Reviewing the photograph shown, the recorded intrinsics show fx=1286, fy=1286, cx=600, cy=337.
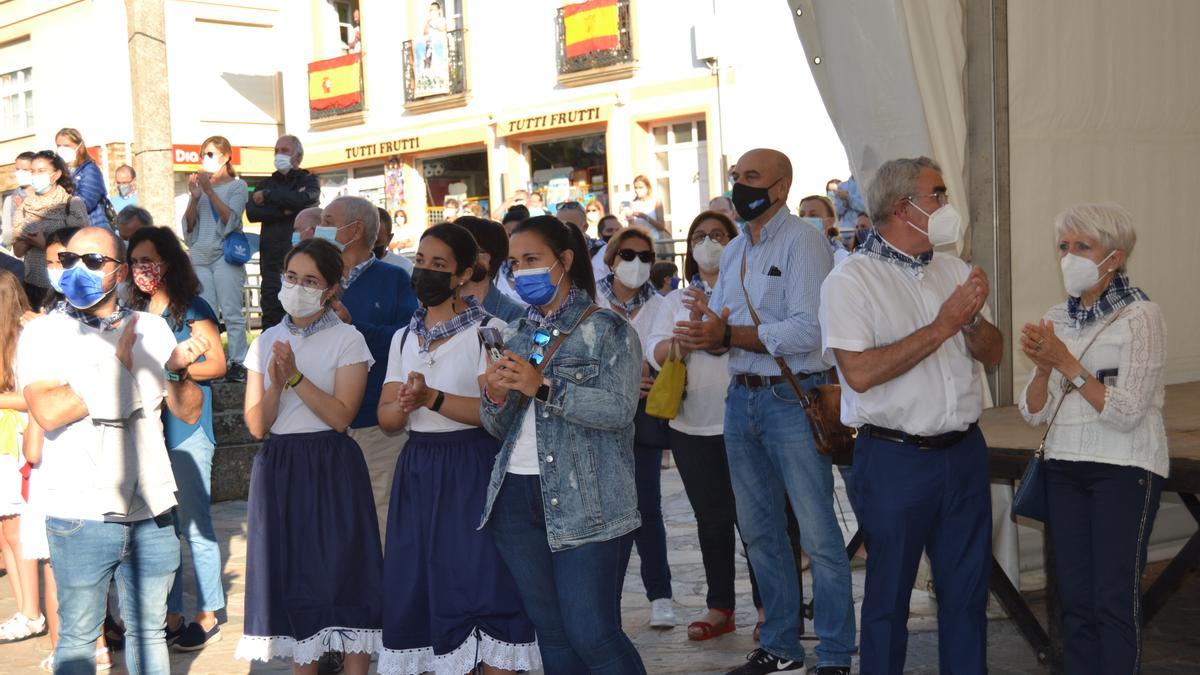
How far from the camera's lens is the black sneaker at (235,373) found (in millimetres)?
10047

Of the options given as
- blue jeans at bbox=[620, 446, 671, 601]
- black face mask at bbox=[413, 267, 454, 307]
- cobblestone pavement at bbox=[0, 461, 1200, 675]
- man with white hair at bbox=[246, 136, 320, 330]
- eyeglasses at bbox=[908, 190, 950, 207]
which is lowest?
cobblestone pavement at bbox=[0, 461, 1200, 675]

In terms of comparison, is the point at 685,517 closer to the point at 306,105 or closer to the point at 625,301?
the point at 625,301

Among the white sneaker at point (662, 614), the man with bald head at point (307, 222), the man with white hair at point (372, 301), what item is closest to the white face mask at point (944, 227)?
the man with white hair at point (372, 301)

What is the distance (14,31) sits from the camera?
105 feet

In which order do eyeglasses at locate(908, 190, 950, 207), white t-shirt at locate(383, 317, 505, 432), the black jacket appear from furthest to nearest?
the black jacket, white t-shirt at locate(383, 317, 505, 432), eyeglasses at locate(908, 190, 950, 207)

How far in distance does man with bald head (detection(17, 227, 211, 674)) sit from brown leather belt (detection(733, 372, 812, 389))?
2183 mm

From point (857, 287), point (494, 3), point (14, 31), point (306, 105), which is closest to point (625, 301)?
point (857, 287)

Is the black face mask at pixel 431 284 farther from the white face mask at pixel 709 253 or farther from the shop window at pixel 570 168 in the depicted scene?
the shop window at pixel 570 168

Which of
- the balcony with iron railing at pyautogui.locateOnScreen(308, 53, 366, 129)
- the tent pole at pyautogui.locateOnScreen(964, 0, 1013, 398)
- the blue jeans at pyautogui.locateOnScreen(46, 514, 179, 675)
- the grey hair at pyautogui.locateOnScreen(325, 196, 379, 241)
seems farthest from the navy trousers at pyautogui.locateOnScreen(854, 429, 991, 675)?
the balcony with iron railing at pyautogui.locateOnScreen(308, 53, 366, 129)

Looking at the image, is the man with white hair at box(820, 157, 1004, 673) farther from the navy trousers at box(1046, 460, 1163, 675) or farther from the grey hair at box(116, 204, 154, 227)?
the grey hair at box(116, 204, 154, 227)

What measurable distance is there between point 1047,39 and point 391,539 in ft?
12.6

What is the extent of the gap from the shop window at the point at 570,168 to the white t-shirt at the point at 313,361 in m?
16.5

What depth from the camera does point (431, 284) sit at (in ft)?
14.9

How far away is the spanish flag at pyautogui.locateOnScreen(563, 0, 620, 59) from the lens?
68.1ft
